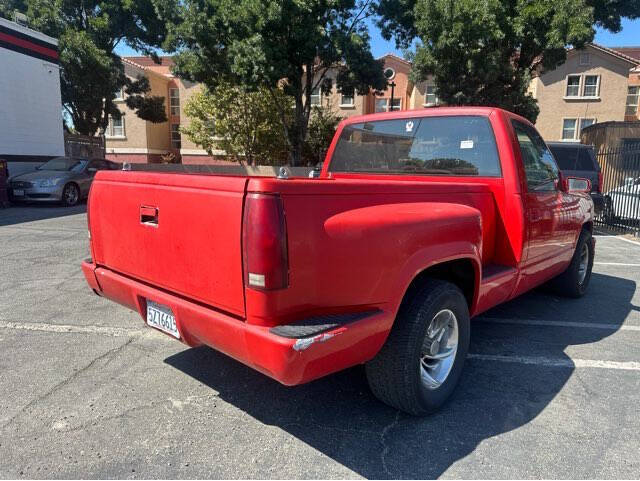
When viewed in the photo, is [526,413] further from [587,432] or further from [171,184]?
[171,184]

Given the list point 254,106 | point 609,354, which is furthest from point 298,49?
point 609,354

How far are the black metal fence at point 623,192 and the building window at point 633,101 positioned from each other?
2890cm

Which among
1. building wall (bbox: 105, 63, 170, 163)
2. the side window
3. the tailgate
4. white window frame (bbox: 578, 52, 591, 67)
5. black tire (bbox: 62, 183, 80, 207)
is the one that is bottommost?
black tire (bbox: 62, 183, 80, 207)

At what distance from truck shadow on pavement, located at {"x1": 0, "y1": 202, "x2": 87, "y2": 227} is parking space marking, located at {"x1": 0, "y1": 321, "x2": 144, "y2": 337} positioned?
6.71m

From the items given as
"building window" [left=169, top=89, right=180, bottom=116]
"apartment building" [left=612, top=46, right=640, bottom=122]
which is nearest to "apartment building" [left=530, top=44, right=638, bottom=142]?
"apartment building" [left=612, top=46, right=640, bottom=122]

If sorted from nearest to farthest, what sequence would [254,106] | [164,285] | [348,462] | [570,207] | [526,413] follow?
[348,462], [164,285], [526,413], [570,207], [254,106]

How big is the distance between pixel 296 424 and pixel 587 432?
1.70 m

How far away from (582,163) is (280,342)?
36.5 ft

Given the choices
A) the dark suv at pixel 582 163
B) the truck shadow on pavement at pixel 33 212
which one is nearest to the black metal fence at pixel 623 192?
the dark suv at pixel 582 163

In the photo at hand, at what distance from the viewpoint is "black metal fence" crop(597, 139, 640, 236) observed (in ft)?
34.8

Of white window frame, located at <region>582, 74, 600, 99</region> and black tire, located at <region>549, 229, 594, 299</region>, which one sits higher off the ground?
white window frame, located at <region>582, 74, 600, 99</region>

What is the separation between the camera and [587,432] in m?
2.71

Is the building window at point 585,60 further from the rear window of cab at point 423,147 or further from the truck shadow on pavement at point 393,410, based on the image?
the rear window of cab at point 423,147

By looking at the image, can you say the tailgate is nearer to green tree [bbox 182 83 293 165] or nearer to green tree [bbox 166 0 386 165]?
green tree [bbox 166 0 386 165]
